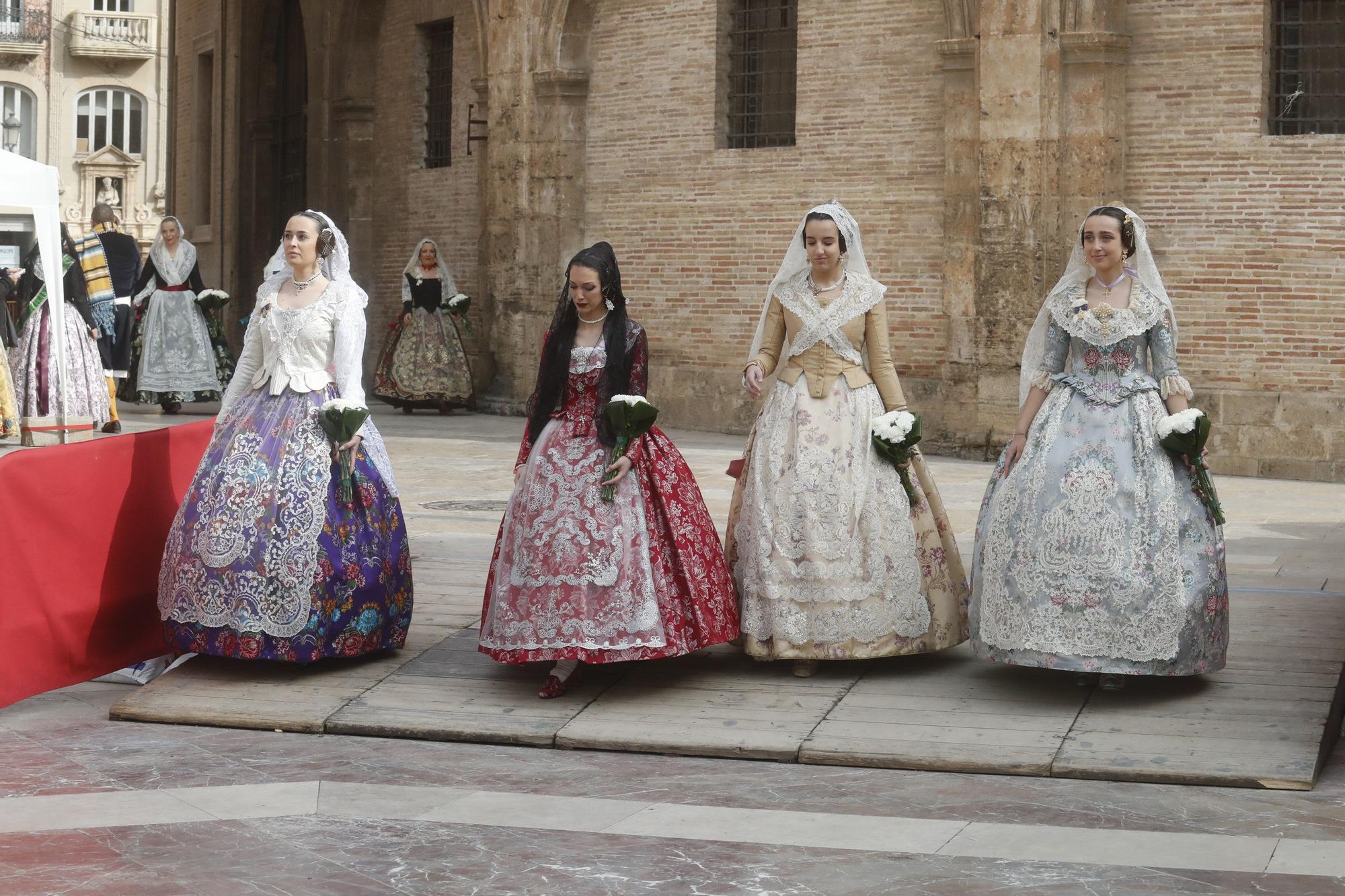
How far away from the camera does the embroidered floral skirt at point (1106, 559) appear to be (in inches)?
235

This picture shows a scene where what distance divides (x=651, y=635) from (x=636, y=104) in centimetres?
1141

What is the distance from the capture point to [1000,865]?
4.56m

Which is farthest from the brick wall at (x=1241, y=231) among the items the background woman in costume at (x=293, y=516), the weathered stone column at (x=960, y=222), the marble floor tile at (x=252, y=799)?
the marble floor tile at (x=252, y=799)

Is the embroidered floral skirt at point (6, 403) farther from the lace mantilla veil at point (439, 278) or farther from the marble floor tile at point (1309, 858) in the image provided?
the marble floor tile at point (1309, 858)

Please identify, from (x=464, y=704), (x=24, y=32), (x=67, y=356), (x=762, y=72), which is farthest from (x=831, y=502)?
(x=24, y=32)

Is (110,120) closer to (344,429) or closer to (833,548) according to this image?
(344,429)

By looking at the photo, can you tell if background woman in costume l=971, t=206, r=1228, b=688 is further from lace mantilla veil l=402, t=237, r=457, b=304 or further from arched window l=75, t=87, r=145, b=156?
arched window l=75, t=87, r=145, b=156

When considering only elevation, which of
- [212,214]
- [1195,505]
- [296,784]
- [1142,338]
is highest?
[212,214]

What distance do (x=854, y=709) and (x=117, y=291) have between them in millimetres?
11884

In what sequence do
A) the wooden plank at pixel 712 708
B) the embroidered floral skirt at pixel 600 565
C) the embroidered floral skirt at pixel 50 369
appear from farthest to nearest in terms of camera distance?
the embroidered floral skirt at pixel 50 369 < the embroidered floral skirt at pixel 600 565 < the wooden plank at pixel 712 708

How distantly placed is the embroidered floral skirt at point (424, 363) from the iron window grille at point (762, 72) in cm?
379

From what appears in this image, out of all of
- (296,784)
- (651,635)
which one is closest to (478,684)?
(651,635)

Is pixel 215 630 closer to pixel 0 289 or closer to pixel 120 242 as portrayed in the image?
pixel 0 289

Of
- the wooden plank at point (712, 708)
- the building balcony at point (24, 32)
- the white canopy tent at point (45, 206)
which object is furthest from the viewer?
the building balcony at point (24, 32)
